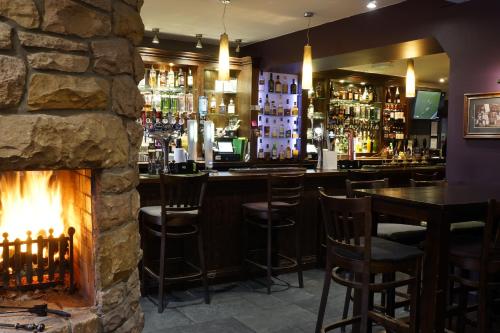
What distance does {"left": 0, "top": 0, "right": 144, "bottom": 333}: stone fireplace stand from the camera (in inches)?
73.2

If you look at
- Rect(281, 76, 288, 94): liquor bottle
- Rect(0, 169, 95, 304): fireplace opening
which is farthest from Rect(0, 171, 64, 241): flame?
Rect(281, 76, 288, 94): liquor bottle

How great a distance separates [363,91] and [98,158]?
8692 mm

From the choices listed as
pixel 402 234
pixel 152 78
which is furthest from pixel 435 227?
pixel 152 78

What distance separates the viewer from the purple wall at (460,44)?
4383mm

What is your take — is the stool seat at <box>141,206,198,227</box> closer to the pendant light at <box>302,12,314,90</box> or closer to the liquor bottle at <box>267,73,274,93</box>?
the pendant light at <box>302,12,314,90</box>

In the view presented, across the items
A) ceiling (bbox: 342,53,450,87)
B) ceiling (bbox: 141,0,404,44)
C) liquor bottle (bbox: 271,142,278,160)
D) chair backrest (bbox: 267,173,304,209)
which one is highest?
ceiling (bbox: 141,0,404,44)

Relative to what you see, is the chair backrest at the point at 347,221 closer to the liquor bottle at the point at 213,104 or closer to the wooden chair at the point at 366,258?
the wooden chair at the point at 366,258

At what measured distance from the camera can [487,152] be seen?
4449 millimetres

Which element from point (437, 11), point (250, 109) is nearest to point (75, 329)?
point (437, 11)

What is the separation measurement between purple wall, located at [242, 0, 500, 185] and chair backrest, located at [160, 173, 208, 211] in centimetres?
266

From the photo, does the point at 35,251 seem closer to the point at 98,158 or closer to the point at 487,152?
the point at 98,158

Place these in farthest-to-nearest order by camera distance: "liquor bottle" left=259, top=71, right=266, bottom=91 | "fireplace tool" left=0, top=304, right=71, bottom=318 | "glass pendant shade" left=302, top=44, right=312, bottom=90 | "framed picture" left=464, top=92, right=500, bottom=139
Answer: "liquor bottle" left=259, top=71, right=266, bottom=91, "glass pendant shade" left=302, top=44, right=312, bottom=90, "framed picture" left=464, top=92, right=500, bottom=139, "fireplace tool" left=0, top=304, right=71, bottom=318

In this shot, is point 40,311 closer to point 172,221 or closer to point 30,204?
point 30,204

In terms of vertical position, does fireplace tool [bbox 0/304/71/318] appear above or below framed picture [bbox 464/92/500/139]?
below
